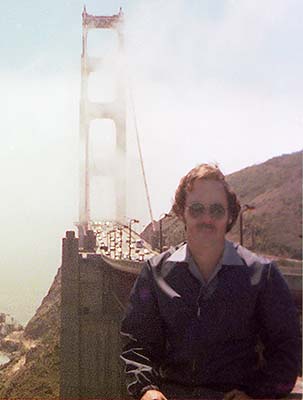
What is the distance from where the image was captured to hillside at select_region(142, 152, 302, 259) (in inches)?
103

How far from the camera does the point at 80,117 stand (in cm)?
2600

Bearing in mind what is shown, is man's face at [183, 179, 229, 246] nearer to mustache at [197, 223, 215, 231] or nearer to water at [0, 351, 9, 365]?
mustache at [197, 223, 215, 231]

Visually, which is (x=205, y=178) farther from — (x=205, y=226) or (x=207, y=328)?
(x=207, y=328)

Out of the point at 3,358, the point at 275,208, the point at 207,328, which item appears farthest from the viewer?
the point at 3,358

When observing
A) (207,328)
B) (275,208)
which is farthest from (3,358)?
(207,328)

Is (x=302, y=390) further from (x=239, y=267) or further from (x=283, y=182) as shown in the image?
(x=283, y=182)

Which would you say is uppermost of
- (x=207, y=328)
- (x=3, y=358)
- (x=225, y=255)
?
(x=225, y=255)

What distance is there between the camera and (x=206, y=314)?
1.97 meters

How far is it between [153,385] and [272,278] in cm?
47

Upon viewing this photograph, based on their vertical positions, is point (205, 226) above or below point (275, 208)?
below

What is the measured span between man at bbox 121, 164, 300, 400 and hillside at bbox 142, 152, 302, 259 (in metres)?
0.41

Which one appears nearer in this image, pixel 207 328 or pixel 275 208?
pixel 207 328

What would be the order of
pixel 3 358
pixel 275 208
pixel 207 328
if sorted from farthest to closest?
pixel 3 358, pixel 275 208, pixel 207 328

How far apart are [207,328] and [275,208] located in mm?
1114
